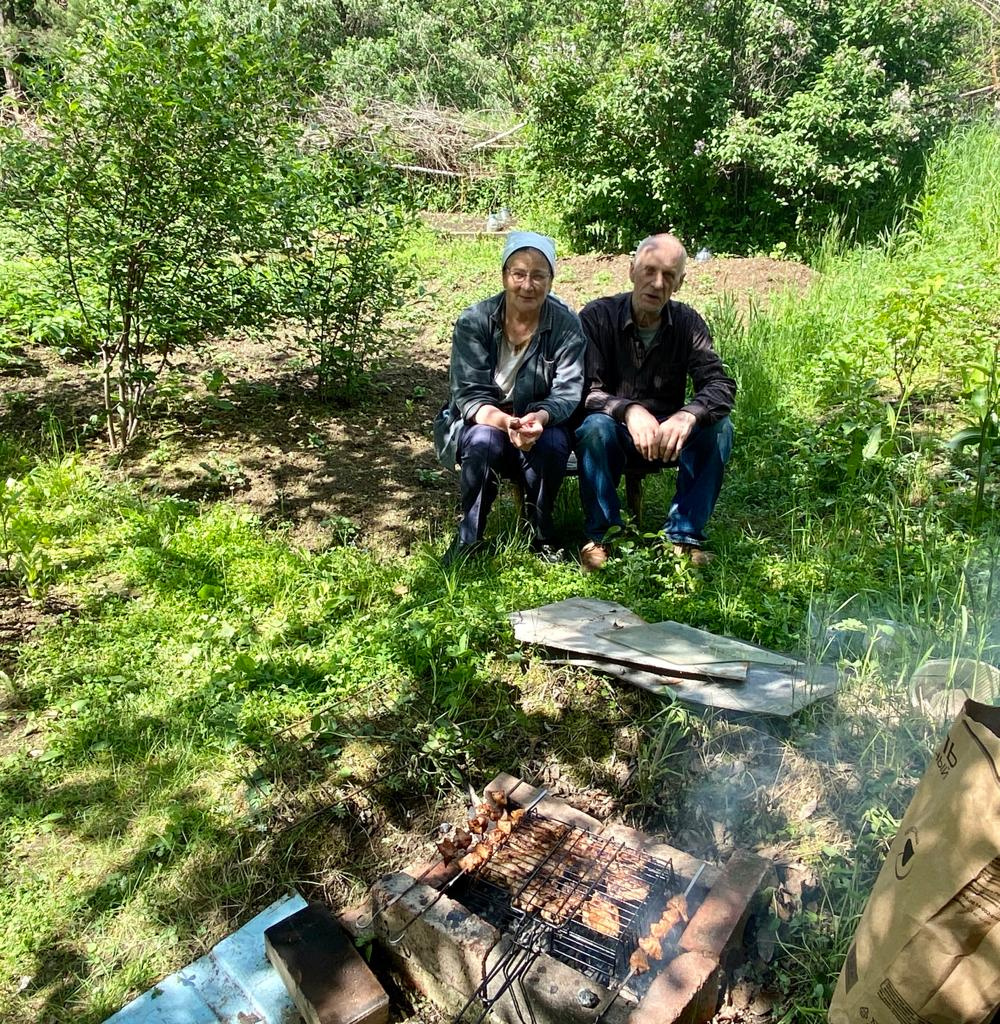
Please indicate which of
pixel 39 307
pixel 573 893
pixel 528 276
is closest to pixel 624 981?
pixel 573 893

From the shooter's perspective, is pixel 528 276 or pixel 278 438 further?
pixel 278 438

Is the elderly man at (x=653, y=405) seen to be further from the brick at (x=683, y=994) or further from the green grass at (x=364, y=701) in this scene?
the brick at (x=683, y=994)

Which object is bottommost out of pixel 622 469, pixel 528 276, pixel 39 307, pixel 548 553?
pixel 548 553

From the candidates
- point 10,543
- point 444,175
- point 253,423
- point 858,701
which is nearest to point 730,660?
point 858,701

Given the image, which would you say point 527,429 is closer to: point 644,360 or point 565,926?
point 644,360

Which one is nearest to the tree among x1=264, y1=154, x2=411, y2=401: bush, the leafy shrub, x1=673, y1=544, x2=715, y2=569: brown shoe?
the leafy shrub

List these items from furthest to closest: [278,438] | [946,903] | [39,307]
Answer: [278,438] → [39,307] → [946,903]

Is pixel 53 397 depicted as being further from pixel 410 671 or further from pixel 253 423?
pixel 410 671

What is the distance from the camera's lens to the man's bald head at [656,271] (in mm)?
3512

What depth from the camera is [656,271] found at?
11.6 feet

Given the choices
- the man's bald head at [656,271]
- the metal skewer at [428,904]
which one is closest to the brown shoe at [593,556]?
the man's bald head at [656,271]

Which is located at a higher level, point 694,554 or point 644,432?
point 644,432

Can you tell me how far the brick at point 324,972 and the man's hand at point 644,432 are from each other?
86.5 inches

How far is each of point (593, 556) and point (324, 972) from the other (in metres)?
2.02
